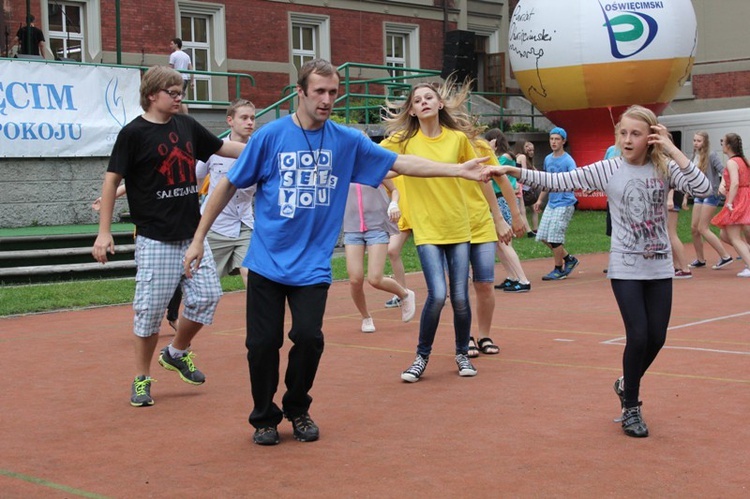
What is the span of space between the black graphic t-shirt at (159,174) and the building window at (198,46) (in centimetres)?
2063

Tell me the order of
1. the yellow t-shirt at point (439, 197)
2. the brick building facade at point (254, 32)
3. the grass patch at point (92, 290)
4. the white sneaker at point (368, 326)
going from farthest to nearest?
the brick building facade at point (254, 32), the grass patch at point (92, 290), the white sneaker at point (368, 326), the yellow t-shirt at point (439, 197)

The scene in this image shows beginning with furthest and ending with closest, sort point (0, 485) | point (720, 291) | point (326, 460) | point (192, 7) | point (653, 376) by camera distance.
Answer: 1. point (192, 7)
2. point (720, 291)
3. point (653, 376)
4. point (326, 460)
5. point (0, 485)

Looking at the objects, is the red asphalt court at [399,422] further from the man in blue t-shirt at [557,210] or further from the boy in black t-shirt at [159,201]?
the man in blue t-shirt at [557,210]

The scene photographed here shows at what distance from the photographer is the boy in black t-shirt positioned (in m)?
7.02

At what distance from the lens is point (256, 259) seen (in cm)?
604

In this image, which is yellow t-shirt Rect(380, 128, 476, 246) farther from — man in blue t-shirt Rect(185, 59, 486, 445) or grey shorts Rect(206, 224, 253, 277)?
grey shorts Rect(206, 224, 253, 277)

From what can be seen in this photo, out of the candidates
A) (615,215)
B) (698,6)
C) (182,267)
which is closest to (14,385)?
(182,267)

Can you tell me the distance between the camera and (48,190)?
1920 cm

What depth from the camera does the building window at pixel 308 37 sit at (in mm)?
30359

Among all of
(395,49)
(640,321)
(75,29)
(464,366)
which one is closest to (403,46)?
(395,49)

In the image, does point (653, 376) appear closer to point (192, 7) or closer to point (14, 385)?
point (14, 385)

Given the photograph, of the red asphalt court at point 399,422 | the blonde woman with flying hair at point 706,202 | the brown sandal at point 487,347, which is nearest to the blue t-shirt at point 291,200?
the red asphalt court at point 399,422

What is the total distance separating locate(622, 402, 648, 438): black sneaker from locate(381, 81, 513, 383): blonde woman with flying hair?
197 cm

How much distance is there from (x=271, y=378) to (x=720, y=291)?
8262mm
